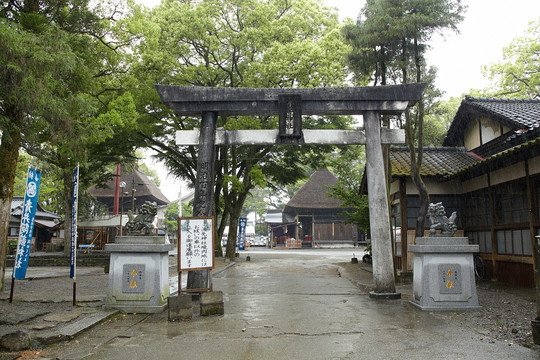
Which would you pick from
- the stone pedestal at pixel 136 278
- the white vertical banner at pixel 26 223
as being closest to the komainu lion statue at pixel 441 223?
the stone pedestal at pixel 136 278

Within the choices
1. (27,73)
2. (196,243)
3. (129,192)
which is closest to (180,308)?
(196,243)

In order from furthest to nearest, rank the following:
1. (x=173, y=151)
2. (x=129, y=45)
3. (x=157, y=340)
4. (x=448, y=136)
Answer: (x=173, y=151) < (x=448, y=136) < (x=129, y=45) < (x=157, y=340)

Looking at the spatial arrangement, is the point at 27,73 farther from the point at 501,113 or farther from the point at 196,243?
the point at 501,113

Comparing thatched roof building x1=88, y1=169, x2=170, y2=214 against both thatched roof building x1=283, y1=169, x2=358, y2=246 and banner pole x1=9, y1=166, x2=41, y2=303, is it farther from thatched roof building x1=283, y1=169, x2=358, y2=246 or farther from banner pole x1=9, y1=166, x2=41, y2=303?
banner pole x1=9, y1=166, x2=41, y2=303

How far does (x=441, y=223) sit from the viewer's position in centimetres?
844

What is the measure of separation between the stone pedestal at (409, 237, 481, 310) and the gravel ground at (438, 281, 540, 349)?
0.26 metres

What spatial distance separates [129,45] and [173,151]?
9.73 m

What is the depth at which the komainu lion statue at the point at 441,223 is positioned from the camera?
328 inches

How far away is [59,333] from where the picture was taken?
5.79 m

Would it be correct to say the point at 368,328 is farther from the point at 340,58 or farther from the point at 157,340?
the point at 340,58

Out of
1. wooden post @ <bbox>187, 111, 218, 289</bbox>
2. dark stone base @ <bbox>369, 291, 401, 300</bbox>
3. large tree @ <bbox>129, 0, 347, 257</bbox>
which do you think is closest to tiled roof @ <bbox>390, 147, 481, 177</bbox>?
large tree @ <bbox>129, 0, 347, 257</bbox>

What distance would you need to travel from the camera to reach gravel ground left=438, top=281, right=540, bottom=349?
230 inches

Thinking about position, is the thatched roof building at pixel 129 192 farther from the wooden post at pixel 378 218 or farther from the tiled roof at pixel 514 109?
the wooden post at pixel 378 218

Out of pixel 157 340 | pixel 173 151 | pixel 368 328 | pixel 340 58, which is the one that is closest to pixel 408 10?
pixel 340 58
